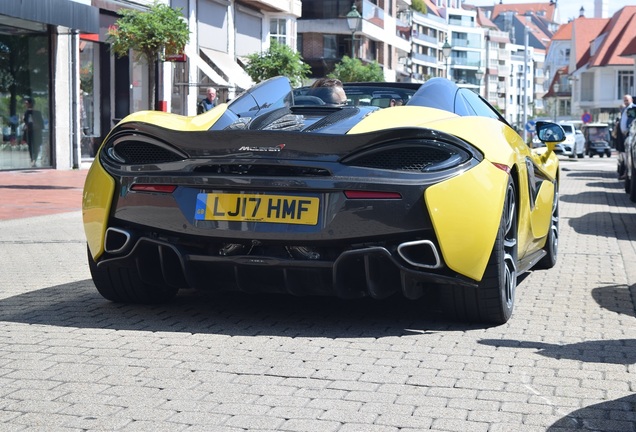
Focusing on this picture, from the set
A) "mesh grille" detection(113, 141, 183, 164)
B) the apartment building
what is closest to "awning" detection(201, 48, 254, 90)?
the apartment building

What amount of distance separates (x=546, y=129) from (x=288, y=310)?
2.69 meters

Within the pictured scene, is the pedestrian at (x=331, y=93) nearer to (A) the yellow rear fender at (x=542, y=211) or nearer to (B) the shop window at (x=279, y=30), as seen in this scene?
(A) the yellow rear fender at (x=542, y=211)

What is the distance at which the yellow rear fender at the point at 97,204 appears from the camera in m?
5.73

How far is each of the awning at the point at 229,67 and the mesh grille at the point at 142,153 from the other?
32.7 m

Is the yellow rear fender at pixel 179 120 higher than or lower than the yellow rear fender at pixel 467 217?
higher

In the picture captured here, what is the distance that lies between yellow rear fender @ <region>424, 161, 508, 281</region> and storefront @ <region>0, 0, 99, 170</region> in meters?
20.7

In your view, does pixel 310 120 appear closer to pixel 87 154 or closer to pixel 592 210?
pixel 592 210

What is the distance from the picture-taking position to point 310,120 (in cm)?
576

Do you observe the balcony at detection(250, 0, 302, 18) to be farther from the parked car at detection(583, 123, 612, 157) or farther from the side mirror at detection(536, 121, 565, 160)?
the side mirror at detection(536, 121, 565, 160)

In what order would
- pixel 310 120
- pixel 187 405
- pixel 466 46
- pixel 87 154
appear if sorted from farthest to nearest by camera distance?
pixel 466 46 < pixel 87 154 < pixel 310 120 < pixel 187 405

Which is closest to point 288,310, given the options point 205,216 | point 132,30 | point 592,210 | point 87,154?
point 205,216

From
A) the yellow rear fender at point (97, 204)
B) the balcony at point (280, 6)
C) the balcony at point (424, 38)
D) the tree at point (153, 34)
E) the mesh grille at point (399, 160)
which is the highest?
the balcony at point (424, 38)

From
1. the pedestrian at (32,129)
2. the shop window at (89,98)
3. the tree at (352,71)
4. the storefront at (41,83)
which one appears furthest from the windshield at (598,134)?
the pedestrian at (32,129)

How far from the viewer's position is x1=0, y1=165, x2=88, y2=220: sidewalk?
48.0ft
